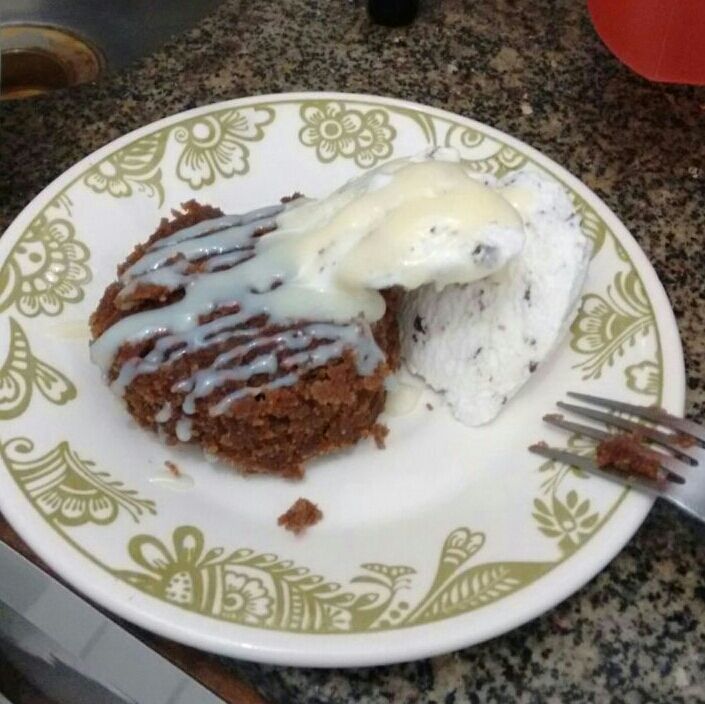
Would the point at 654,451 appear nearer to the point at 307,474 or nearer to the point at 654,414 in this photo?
the point at 654,414

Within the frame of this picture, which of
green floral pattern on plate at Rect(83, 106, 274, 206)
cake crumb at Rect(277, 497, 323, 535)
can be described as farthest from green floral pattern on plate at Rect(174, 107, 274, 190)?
cake crumb at Rect(277, 497, 323, 535)

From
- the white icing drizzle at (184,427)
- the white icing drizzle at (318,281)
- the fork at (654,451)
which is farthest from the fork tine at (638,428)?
the white icing drizzle at (184,427)

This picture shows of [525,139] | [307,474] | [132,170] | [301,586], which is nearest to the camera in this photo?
[301,586]

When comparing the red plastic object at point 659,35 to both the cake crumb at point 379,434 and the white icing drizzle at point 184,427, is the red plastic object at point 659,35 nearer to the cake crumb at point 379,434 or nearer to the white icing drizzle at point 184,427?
the cake crumb at point 379,434

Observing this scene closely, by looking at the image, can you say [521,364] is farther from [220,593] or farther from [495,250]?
[220,593]

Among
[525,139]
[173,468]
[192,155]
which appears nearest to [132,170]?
[192,155]

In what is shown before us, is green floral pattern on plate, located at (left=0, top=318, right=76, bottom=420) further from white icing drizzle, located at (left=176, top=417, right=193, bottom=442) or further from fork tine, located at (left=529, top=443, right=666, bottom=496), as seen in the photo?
fork tine, located at (left=529, top=443, right=666, bottom=496)
